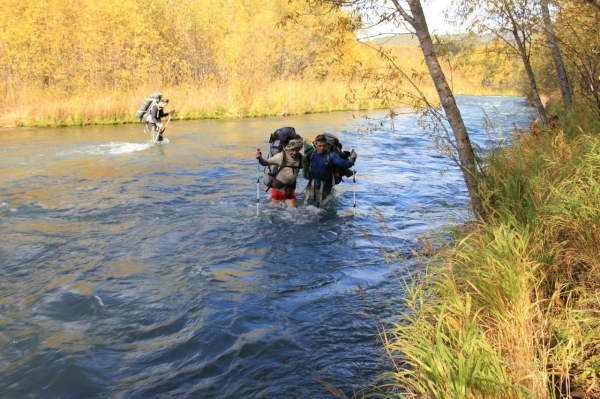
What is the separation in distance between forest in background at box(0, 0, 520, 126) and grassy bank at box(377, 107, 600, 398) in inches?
589

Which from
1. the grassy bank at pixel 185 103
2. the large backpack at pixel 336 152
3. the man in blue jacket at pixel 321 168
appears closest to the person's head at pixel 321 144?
the man in blue jacket at pixel 321 168

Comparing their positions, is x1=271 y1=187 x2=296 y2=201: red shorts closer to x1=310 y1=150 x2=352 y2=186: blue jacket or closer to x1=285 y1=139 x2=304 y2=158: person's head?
x1=310 y1=150 x2=352 y2=186: blue jacket

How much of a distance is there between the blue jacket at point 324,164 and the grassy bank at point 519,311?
10.4 ft

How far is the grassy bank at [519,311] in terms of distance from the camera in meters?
2.81

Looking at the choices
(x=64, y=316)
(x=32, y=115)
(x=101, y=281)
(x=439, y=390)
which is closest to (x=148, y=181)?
(x=101, y=281)

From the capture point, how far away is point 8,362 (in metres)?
4.30

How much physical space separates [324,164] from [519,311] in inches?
214

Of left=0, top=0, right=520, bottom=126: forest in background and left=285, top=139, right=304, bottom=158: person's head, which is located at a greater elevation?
left=0, top=0, right=520, bottom=126: forest in background

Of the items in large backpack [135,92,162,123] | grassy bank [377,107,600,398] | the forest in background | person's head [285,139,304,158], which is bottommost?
grassy bank [377,107,600,398]

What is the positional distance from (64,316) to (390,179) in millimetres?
8708

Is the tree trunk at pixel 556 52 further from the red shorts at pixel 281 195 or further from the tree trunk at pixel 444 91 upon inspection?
the red shorts at pixel 281 195

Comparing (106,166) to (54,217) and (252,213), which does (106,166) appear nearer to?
(54,217)

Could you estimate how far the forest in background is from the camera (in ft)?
75.6

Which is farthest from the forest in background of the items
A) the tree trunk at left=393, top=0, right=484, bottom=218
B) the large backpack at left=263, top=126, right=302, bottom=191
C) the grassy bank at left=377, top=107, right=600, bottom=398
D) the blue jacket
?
the grassy bank at left=377, top=107, right=600, bottom=398
